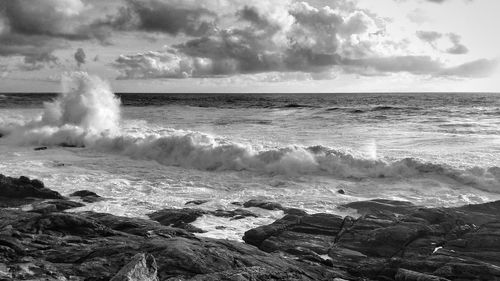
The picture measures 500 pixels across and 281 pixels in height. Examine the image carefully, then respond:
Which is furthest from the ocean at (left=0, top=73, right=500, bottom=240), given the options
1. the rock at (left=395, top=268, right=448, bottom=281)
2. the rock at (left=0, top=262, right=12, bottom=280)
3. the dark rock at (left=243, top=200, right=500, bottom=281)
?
the rock at (left=0, top=262, right=12, bottom=280)

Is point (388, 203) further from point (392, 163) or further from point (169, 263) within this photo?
point (169, 263)

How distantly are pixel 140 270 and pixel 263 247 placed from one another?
3.84 meters

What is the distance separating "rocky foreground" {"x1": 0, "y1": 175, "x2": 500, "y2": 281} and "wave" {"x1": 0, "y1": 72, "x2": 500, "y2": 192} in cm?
550

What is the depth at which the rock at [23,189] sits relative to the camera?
12188mm

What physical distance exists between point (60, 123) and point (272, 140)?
48.5ft

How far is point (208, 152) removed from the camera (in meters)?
20.0

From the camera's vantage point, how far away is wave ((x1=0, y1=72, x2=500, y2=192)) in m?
16.8

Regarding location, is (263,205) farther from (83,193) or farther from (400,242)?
(83,193)

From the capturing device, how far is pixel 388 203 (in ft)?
39.0

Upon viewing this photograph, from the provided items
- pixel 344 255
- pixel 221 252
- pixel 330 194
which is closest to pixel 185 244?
pixel 221 252

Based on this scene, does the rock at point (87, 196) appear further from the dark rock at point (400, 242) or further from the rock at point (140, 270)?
the rock at point (140, 270)

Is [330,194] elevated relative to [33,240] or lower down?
lower down

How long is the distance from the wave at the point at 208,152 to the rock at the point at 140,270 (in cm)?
1193

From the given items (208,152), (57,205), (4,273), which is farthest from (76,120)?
(4,273)
